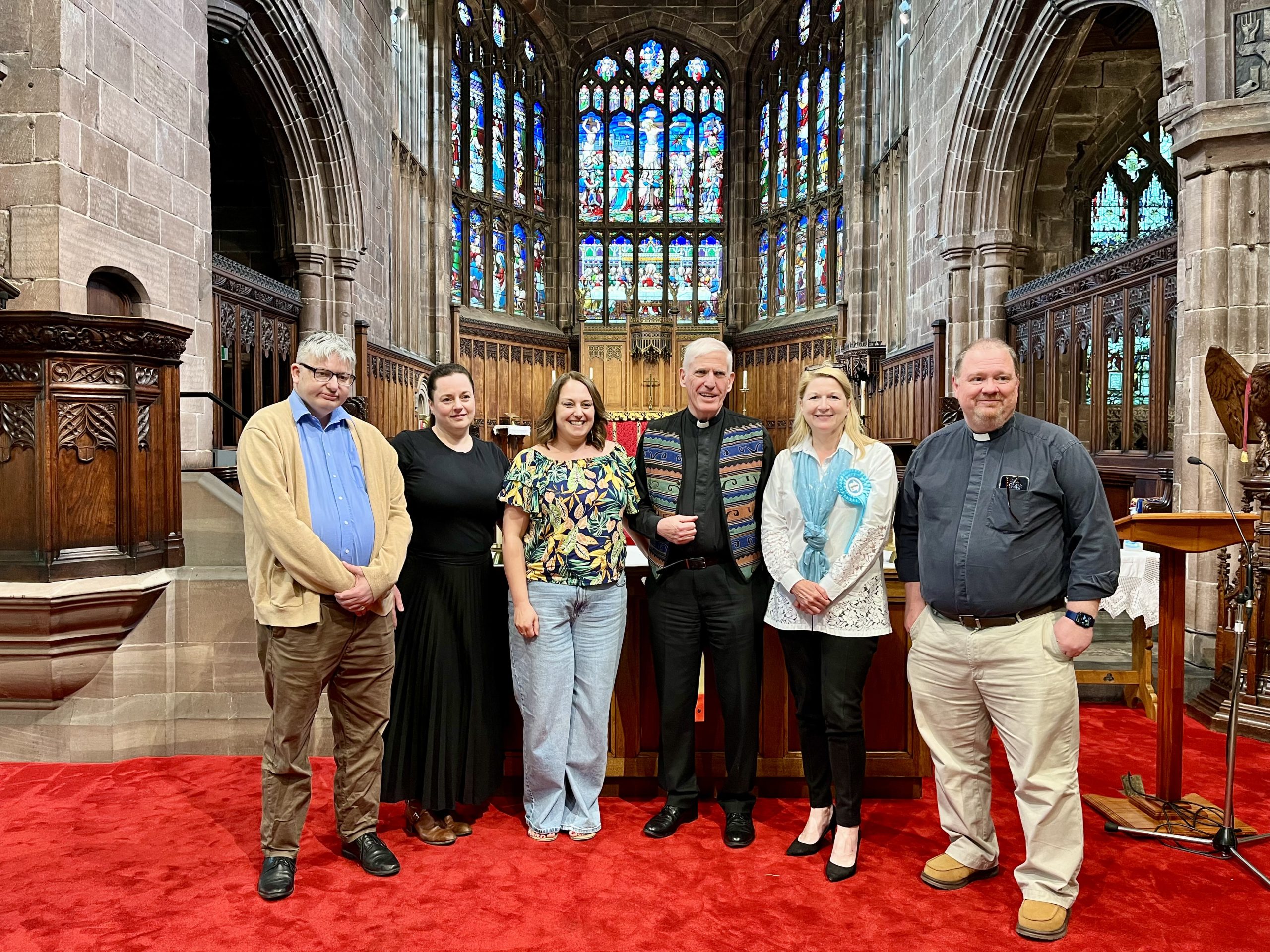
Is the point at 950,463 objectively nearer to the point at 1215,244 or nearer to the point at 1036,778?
the point at 1036,778

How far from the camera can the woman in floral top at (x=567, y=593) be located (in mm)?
2771

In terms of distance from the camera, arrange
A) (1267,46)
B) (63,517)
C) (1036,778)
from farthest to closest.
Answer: (1267,46) → (63,517) → (1036,778)

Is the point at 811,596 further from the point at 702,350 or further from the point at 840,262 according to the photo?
the point at 840,262

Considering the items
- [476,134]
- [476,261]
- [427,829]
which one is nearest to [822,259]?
[476,261]

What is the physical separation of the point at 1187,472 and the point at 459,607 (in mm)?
4459

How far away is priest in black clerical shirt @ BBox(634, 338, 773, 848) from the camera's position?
279 centimetres

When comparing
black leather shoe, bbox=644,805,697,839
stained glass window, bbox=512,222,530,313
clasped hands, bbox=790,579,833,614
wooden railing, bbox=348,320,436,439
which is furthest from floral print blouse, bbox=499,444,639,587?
stained glass window, bbox=512,222,530,313

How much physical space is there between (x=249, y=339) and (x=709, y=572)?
6.36 m

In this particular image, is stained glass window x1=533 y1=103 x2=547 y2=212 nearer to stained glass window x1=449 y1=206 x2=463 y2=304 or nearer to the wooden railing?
stained glass window x1=449 y1=206 x2=463 y2=304

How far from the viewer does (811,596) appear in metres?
2.57

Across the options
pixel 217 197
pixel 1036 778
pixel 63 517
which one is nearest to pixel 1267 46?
pixel 1036 778

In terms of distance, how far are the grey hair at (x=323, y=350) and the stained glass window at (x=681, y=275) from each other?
595 inches

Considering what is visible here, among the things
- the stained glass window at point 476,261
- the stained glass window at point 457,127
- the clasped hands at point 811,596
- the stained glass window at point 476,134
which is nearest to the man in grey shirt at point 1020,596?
the clasped hands at point 811,596

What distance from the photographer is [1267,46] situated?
15.4 feet
